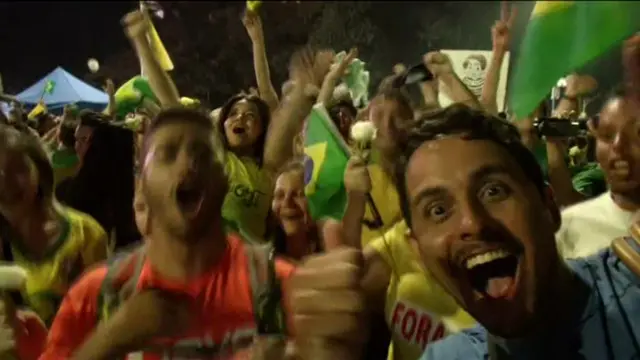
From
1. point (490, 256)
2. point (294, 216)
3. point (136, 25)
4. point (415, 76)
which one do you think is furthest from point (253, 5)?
point (490, 256)

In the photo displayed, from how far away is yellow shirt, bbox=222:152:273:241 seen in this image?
11.8ft

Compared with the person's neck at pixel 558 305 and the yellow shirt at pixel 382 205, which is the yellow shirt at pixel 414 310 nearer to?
the yellow shirt at pixel 382 205

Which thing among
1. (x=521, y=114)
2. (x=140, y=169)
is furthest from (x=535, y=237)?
(x=140, y=169)

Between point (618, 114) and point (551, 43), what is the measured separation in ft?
2.52

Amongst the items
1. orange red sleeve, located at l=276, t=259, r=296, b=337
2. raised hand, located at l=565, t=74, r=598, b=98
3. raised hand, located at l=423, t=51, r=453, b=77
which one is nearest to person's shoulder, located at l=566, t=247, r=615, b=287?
orange red sleeve, located at l=276, t=259, r=296, b=337

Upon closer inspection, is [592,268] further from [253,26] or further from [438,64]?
[253,26]

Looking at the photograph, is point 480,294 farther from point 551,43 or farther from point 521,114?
point 551,43

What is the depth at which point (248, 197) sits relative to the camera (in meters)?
3.67

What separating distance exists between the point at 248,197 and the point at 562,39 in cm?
177

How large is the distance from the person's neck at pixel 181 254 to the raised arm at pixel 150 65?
1543 millimetres

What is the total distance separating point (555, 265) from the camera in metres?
1.88

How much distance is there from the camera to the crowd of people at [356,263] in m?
1.83

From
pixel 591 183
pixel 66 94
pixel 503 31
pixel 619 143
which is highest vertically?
pixel 503 31

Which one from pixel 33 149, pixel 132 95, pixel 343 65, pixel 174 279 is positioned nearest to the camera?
pixel 174 279
